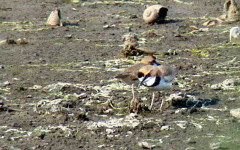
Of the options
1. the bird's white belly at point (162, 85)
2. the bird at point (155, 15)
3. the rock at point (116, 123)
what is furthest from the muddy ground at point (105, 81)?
the bird's white belly at point (162, 85)

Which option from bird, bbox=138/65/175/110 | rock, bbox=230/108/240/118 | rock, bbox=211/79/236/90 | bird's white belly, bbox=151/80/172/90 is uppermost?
bird, bbox=138/65/175/110

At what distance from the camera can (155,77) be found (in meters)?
6.23

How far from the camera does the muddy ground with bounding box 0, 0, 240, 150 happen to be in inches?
225

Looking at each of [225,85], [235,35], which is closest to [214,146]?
[225,85]

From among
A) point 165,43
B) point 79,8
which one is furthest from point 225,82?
point 79,8

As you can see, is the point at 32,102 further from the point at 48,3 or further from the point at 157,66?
the point at 48,3

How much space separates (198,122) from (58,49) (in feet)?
11.9

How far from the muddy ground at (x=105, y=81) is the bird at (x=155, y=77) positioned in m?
0.32

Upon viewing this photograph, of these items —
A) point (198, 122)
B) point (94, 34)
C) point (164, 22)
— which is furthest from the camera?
point (164, 22)

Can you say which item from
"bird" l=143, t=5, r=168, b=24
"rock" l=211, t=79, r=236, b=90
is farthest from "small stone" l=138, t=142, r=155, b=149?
"bird" l=143, t=5, r=168, b=24

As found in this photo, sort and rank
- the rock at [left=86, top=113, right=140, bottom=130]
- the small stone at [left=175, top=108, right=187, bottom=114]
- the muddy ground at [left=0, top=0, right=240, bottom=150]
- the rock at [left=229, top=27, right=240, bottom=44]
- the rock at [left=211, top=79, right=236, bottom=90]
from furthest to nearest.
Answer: the rock at [left=229, top=27, right=240, bottom=44]
the rock at [left=211, top=79, right=236, bottom=90]
the small stone at [left=175, top=108, right=187, bottom=114]
the rock at [left=86, top=113, right=140, bottom=130]
the muddy ground at [left=0, top=0, right=240, bottom=150]

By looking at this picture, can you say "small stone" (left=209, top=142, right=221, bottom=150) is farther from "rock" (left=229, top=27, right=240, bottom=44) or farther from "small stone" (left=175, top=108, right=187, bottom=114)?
"rock" (left=229, top=27, right=240, bottom=44)

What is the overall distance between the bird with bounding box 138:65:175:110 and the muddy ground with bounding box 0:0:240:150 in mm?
317

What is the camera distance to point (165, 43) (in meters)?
9.37
